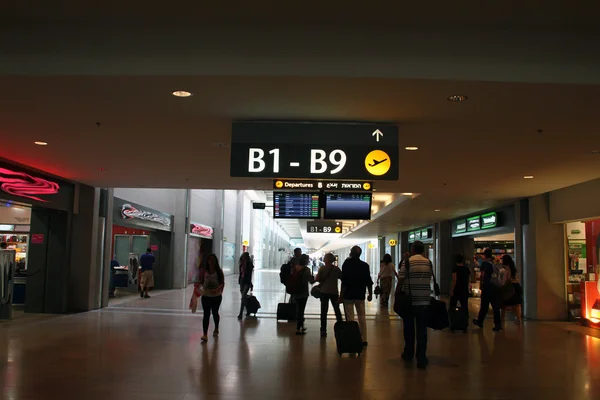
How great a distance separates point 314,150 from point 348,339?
3.20 metres

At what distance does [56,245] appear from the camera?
12539 millimetres

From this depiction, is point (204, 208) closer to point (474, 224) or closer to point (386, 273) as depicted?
point (474, 224)

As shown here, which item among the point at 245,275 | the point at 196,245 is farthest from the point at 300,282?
Answer: the point at 196,245

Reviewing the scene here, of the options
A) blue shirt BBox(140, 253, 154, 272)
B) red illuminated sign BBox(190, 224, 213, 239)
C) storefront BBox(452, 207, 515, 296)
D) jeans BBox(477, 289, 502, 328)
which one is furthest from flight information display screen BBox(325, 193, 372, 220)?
red illuminated sign BBox(190, 224, 213, 239)

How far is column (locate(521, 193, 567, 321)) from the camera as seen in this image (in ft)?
41.9

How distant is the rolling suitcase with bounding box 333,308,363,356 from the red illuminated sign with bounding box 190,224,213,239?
1568cm

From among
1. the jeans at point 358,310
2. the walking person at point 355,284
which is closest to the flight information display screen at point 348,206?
the walking person at point 355,284

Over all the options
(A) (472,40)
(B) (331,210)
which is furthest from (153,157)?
(A) (472,40)

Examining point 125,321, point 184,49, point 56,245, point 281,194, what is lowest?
point 125,321

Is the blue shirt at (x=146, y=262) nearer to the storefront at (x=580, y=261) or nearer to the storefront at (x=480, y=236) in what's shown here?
the storefront at (x=480, y=236)

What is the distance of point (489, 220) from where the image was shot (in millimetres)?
16188

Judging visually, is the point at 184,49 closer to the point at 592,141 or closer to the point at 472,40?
the point at 472,40

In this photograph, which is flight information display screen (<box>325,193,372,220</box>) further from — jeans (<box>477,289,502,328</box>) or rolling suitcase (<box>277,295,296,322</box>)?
jeans (<box>477,289,502,328</box>)

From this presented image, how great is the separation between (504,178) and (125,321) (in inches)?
337
